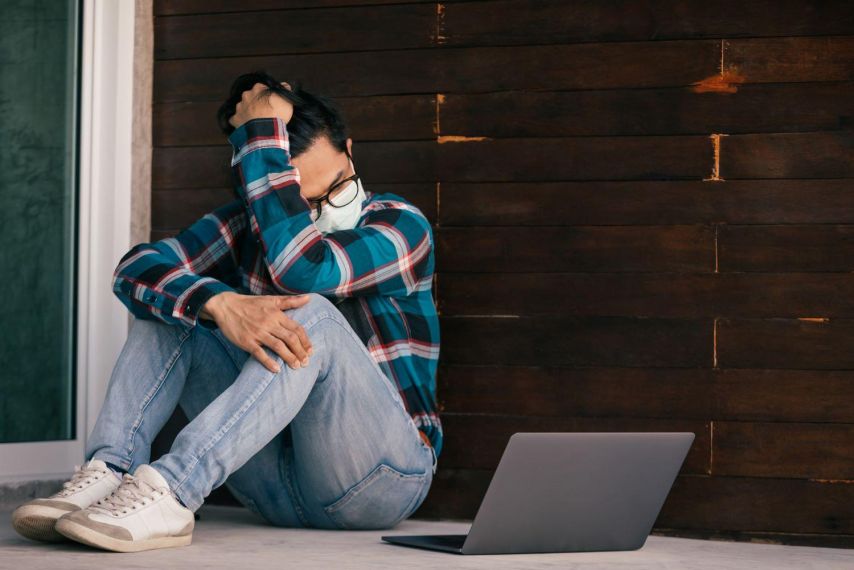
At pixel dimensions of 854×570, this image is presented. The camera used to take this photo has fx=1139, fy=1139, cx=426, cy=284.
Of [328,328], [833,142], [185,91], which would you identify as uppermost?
[185,91]

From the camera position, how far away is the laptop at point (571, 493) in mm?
2037

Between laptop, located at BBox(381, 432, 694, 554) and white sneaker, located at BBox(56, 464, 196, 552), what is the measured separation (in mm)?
493

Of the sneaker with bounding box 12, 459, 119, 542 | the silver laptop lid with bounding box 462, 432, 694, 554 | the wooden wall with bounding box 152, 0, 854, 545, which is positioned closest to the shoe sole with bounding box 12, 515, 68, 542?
the sneaker with bounding box 12, 459, 119, 542

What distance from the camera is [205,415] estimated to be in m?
2.03

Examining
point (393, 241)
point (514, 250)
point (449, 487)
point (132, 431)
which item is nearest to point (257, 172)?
point (393, 241)

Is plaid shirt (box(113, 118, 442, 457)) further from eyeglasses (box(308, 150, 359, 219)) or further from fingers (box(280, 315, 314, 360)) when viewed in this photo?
fingers (box(280, 315, 314, 360))

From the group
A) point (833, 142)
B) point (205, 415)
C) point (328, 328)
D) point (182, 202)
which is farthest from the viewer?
point (182, 202)

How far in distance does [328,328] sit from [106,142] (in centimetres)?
134

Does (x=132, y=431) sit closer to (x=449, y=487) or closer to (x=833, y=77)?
(x=449, y=487)

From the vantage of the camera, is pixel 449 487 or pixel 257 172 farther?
pixel 449 487

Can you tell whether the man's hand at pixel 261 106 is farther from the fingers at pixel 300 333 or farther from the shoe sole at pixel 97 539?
the shoe sole at pixel 97 539

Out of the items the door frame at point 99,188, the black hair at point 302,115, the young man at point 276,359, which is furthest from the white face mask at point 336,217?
the door frame at point 99,188

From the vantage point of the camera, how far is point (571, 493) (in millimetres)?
2119

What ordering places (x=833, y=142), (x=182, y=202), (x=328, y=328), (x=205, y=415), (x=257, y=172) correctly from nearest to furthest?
1. (x=205, y=415)
2. (x=328, y=328)
3. (x=257, y=172)
4. (x=833, y=142)
5. (x=182, y=202)
